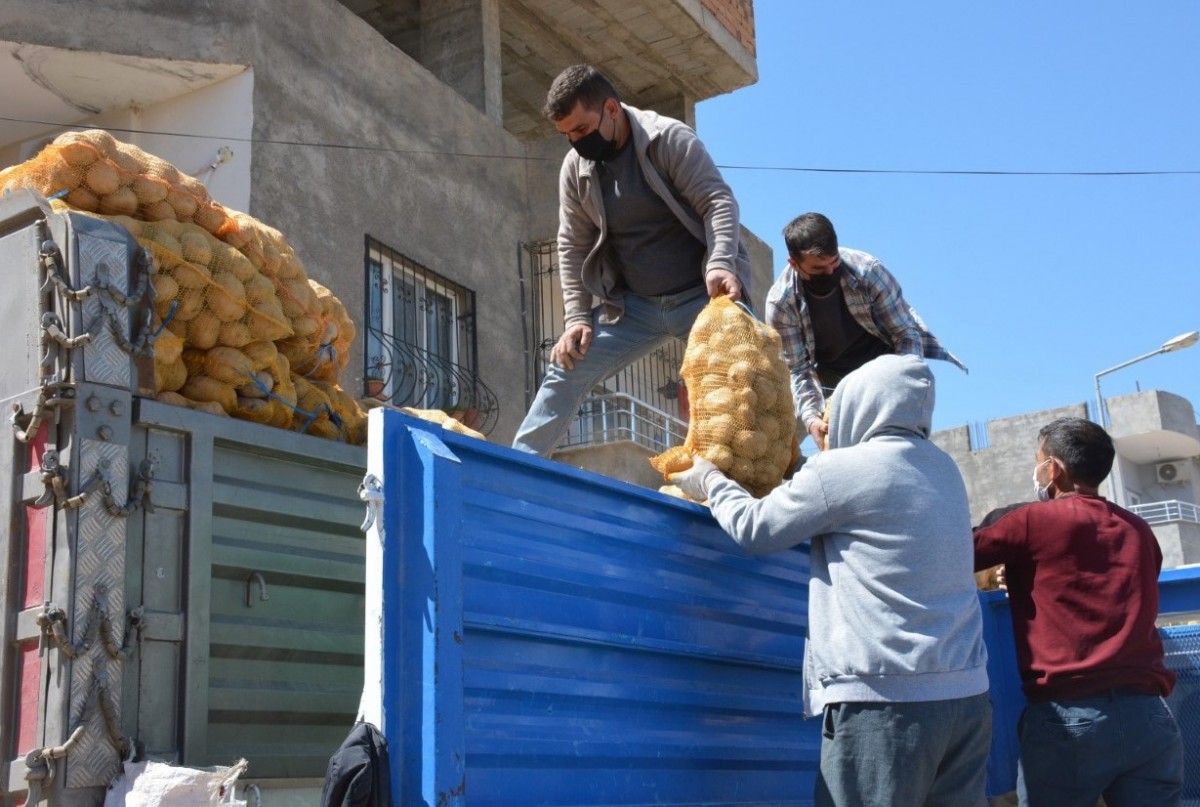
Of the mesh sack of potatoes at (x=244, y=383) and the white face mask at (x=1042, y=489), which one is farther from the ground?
the mesh sack of potatoes at (x=244, y=383)

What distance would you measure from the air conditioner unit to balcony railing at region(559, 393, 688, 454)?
35217 millimetres

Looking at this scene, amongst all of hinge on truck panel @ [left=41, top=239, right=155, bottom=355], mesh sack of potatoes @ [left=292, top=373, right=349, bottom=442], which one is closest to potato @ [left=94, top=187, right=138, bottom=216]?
hinge on truck panel @ [left=41, top=239, right=155, bottom=355]

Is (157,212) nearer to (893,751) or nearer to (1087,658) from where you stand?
(893,751)

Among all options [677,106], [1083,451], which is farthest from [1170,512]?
[1083,451]

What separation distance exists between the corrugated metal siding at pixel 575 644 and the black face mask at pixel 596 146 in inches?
68.3

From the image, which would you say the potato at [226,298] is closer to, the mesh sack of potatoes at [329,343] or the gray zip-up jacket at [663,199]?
the mesh sack of potatoes at [329,343]

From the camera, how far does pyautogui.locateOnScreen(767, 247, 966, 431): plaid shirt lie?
16.6ft

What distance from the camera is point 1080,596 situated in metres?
3.78

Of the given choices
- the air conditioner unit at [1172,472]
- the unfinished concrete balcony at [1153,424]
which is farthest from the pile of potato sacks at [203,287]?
the air conditioner unit at [1172,472]

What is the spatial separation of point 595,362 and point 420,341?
6581 millimetres

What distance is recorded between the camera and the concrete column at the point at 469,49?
12.9m

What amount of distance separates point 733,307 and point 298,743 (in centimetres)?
186

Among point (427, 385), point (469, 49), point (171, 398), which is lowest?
point (171, 398)

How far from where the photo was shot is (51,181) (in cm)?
365
